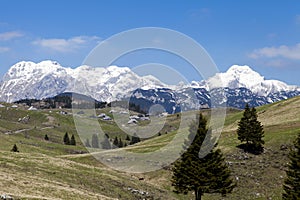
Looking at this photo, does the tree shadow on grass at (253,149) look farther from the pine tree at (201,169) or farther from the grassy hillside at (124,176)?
the pine tree at (201,169)

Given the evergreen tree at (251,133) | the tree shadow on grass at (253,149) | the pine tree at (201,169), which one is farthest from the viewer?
the evergreen tree at (251,133)

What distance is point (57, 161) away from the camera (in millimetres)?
72312

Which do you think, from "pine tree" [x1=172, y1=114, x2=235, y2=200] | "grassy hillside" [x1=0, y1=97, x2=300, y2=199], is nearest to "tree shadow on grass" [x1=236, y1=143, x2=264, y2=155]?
"grassy hillside" [x1=0, y1=97, x2=300, y2=199]

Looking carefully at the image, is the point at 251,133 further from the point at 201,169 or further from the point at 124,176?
the point at 201,169

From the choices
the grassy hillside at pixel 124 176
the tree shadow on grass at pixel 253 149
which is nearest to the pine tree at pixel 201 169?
the grassy hillside at pixel 124 176

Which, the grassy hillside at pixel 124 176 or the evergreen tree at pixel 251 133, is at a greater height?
the evergreen tree at pixel 251 133

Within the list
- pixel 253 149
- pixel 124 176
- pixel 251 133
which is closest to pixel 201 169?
pixel 124 176

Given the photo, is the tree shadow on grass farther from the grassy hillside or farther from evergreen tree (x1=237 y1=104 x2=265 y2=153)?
the grassy hillside

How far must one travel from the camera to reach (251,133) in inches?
3688

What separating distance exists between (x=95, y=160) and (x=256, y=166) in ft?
132

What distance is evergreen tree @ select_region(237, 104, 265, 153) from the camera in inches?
3647

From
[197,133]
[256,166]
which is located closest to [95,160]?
[256,166]

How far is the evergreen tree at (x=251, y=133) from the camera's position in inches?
3647

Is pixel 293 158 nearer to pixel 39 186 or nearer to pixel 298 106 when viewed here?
pixel 39 186
